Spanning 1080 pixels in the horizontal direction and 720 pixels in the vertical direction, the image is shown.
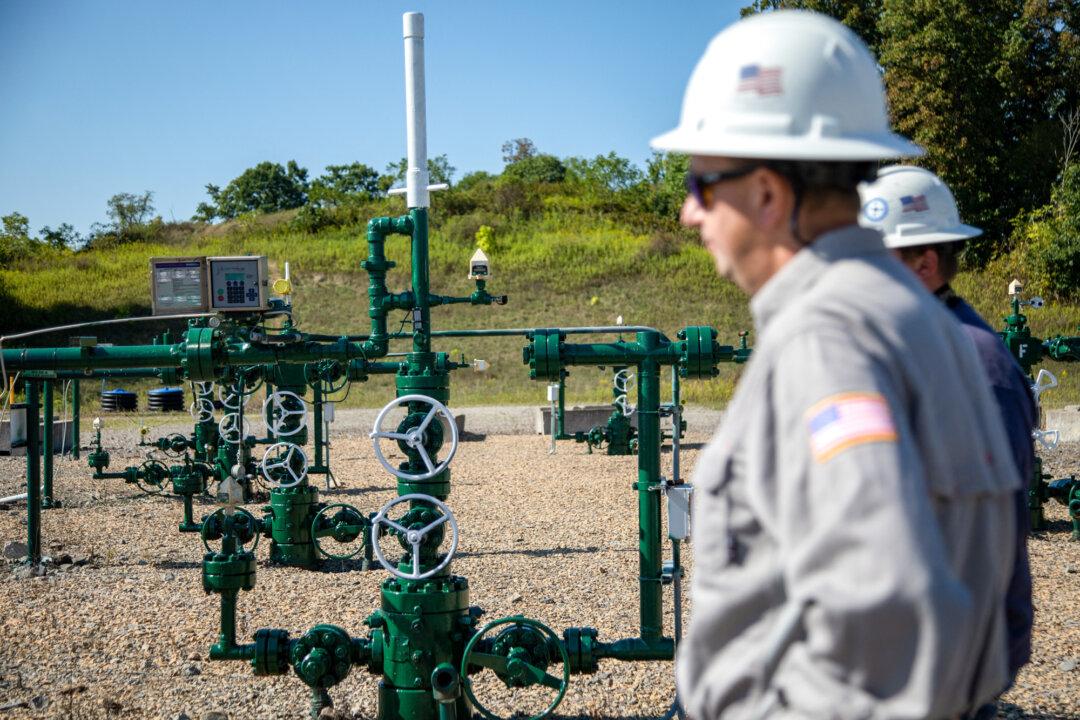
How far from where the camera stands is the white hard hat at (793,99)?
4.62 ft

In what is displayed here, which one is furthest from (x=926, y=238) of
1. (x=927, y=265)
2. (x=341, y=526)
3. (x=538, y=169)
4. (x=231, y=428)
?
(x=538, y=169)

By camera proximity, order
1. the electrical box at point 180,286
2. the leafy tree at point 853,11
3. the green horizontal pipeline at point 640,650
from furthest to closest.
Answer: the leafy tree at point 853,11 → the electrical box at point 180,286 → the green horizontal pipeline at point 640,650

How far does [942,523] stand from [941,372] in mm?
Answer: 169

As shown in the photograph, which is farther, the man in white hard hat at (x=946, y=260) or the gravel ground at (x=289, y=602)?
the gravel ground at (x=289, y=602)

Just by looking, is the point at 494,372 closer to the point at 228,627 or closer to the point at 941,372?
the point at 228,627

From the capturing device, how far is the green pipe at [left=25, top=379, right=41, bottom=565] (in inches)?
295

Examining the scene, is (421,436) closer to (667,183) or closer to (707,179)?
(707,179)

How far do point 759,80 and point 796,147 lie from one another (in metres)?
0.11

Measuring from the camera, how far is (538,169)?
2263 inches

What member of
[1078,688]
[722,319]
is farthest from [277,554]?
[722,319]

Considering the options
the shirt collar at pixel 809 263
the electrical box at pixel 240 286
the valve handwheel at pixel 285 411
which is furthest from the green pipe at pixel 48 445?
the shirt collar at pixel 809 263

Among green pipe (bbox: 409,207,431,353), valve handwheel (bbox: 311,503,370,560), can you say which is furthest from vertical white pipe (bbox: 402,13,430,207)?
valve handwheel (bbox: 311,503,370,560)

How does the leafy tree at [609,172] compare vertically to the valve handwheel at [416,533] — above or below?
above

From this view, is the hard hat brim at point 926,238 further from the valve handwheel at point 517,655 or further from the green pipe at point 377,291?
the green pipe at point 377,291
